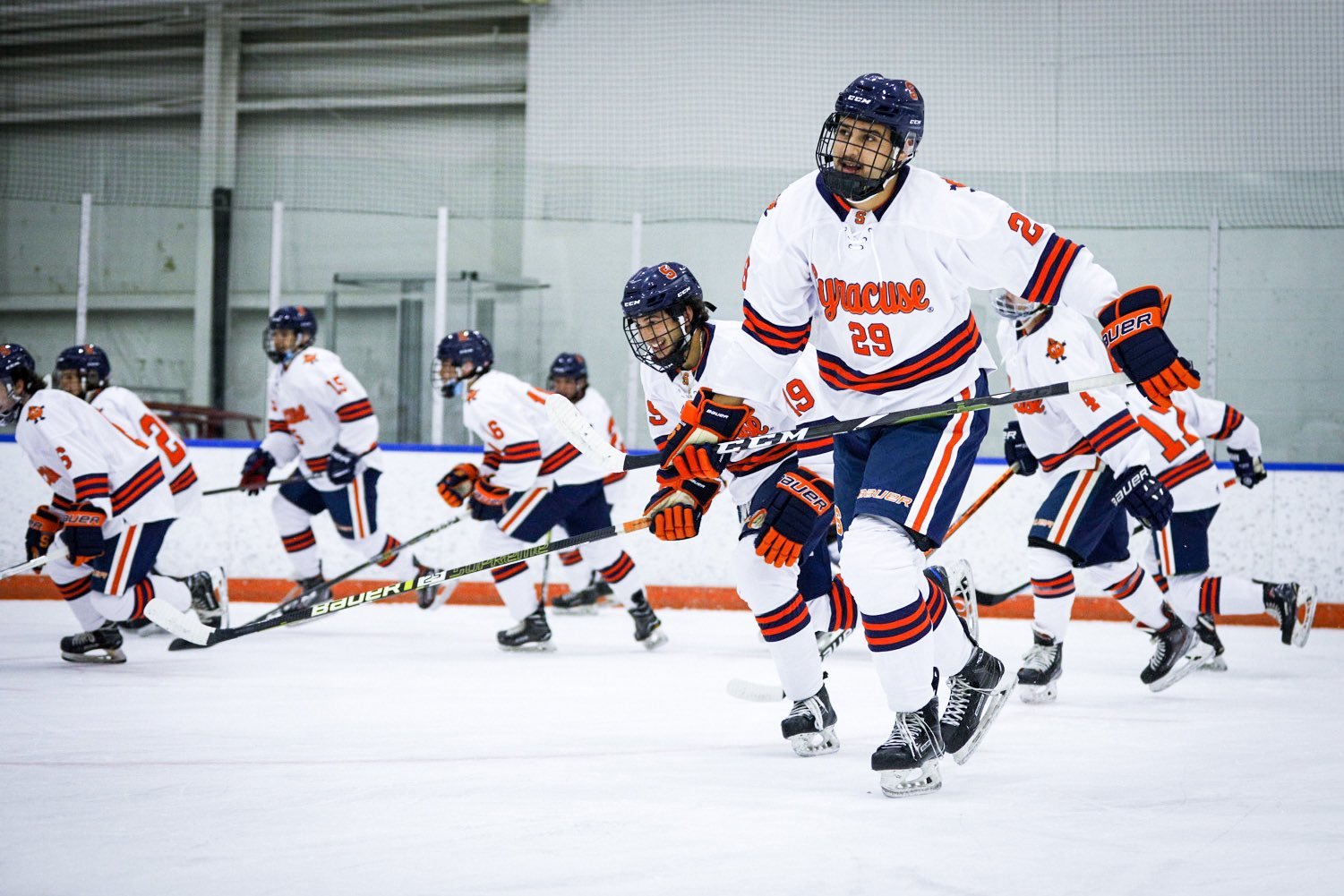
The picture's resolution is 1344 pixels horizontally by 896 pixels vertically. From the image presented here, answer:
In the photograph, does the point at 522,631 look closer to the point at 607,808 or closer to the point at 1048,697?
the point at 1048,697

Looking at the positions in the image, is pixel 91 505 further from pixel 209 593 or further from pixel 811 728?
pixel 811 728

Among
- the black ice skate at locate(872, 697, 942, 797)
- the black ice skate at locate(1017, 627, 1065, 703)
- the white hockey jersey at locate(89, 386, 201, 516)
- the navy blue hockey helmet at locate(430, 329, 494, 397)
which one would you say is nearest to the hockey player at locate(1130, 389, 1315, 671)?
the black ice skate at locate(1017, 627, 1065, 703)

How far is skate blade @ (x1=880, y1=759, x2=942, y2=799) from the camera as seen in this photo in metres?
2.29

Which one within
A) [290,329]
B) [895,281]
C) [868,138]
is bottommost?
[895,281]

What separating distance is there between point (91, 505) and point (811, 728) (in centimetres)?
247

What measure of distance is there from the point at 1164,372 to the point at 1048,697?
5.36 feet

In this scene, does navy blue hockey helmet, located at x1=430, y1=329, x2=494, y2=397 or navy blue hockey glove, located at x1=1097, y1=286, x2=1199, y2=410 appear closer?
navy blue hockey glove, located at x1=1097, y1=286, x2=1199, y2=410

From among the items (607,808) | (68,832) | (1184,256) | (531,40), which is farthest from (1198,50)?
(68,832)

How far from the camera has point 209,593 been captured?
16.9 feet

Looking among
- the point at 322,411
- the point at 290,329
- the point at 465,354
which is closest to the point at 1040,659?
the point at 465,354

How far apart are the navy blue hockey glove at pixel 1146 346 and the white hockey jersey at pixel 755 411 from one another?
609 mm

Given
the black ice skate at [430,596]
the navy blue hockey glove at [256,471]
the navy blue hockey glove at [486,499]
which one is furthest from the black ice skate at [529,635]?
the navy blue hockey glove at [256,471]

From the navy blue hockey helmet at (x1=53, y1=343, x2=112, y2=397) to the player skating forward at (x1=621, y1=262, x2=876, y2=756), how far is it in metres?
2.25

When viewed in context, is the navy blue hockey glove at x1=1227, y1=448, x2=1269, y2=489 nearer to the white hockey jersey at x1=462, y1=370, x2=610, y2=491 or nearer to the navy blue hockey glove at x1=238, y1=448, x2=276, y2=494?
the white hockey jersey at x1=462, y1=370, x2=610, y2=491
